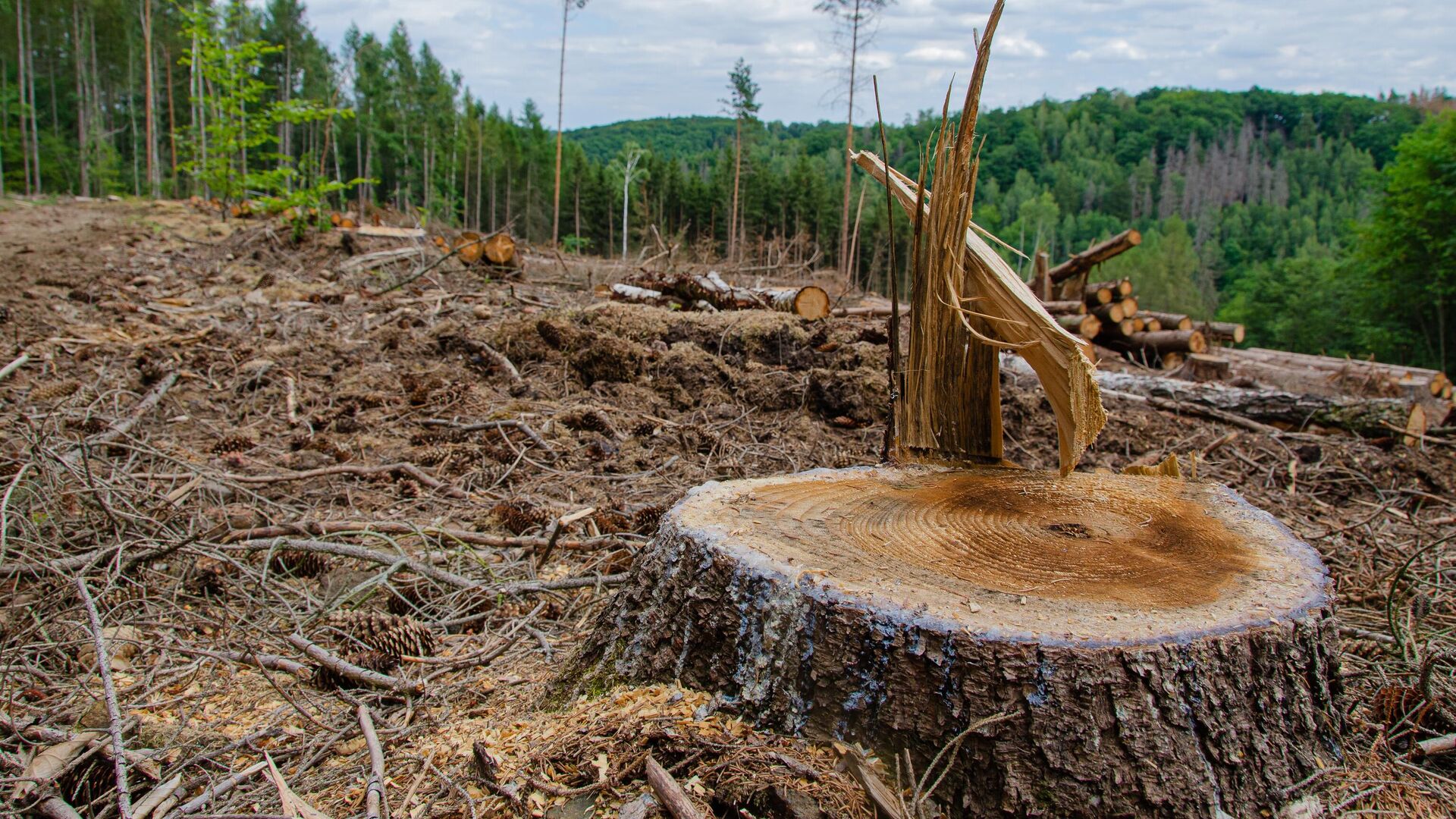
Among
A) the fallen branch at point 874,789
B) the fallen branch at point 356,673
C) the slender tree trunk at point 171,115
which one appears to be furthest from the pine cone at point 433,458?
the slender tree trunk at point 171,115

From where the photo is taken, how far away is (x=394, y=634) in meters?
2.42

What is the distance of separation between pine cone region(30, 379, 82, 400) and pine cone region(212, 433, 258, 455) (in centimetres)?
127

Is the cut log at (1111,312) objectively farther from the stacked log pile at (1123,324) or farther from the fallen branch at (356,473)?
the fallen branch at (356,473)

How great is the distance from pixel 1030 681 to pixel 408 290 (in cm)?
878

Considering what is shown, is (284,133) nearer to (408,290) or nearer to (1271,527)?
(408,290)

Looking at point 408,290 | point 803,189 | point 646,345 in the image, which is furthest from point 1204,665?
point 803,189

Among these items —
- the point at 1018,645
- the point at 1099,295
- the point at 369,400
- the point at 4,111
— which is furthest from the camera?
the point at 4,111

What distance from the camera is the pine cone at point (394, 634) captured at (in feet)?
7.89

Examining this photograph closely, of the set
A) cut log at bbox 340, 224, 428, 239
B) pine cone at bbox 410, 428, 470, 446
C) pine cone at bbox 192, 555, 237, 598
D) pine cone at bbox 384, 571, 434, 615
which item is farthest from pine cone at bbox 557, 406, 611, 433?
cut log at bbox 340, 224, 428, 239

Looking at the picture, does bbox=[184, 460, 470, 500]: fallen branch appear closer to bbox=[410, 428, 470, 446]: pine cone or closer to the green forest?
bbox=[410, 428, 470, 446]: pine cone

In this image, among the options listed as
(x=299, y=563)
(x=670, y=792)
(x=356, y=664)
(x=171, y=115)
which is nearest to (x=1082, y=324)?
(x=299, y=563)

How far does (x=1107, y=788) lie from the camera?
4.32 feet

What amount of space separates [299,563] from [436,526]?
55cm

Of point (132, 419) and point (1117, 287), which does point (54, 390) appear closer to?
point (132, 419)
